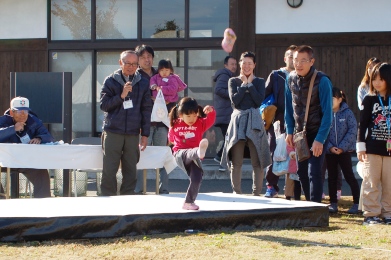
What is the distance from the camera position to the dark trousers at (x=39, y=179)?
8.75m

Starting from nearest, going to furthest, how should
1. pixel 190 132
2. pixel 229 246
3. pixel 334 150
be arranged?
pixel 229 246 → pixel 190 132 → pixel 334 150

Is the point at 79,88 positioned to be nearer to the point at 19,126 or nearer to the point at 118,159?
the point at 19,126

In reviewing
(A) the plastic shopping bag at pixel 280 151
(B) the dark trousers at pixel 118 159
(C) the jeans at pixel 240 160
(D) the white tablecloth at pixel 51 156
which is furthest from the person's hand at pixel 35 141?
(A) the plastic shopping bag at pixel 280 151

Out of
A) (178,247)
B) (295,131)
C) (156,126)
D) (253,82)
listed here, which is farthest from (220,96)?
(178,247)

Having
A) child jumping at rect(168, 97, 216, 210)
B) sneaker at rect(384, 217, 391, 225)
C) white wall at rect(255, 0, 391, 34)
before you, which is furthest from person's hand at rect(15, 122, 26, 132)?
white wall at rect(255, 0, 391, 34)

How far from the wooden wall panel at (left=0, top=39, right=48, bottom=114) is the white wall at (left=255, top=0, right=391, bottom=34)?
426 centimetres

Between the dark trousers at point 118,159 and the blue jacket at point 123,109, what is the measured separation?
10 cm

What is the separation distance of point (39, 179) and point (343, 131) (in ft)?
12.6

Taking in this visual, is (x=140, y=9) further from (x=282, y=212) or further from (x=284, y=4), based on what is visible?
(x=282, y=212)

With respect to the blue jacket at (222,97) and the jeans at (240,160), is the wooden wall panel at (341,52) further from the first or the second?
the jeans at (240,160)

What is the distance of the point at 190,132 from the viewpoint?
730 centimetres

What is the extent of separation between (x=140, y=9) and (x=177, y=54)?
1128mm

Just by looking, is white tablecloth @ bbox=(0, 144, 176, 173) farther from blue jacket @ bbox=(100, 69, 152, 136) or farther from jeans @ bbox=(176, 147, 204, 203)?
jeans @ bbox=(176, 147, 204, 203)

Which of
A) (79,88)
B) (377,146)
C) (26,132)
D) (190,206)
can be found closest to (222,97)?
(26,132)
